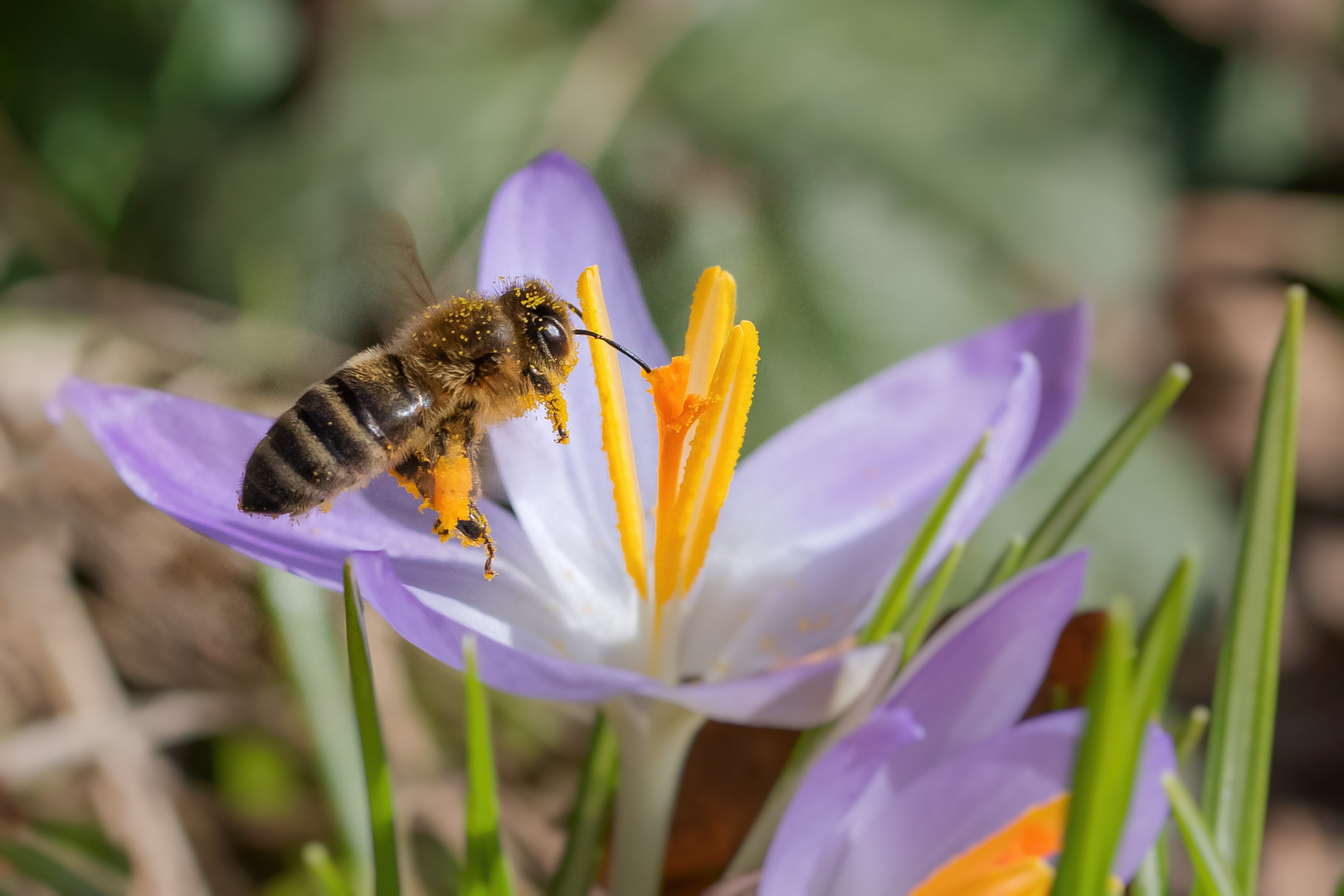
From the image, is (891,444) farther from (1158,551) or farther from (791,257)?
(1158,551)

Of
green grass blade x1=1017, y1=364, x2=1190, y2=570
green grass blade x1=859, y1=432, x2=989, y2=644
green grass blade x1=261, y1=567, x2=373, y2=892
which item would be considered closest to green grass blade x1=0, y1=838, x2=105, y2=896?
green grass blade x1=261, y1=567, x2=373, y2=892

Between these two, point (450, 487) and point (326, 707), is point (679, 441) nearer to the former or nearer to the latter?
point (450, 487)

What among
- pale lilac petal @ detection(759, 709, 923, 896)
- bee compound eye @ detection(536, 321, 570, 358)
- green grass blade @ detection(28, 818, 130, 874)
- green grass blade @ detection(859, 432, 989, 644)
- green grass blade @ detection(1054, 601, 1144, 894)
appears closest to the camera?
green grass blade @ detection(1054, 601, 1144, 894)

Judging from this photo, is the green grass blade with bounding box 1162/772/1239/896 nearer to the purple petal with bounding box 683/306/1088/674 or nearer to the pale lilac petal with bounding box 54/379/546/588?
the purple petal with bounding box 683/306/1088/674

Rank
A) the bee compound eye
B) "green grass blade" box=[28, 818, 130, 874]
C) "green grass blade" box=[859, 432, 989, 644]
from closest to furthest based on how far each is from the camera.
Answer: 1. "green grass blade" box=[859, 432, 989, 644]
2. the bee compound eye
3. "green grass blade" box=[28, 818, 130, 874]

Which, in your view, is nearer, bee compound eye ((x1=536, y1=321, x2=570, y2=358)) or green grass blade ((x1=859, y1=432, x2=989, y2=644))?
green grass blade ((x1=859, y1=432, x2=989, y2=644))

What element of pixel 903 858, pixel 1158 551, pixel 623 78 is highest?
pixel 623 78

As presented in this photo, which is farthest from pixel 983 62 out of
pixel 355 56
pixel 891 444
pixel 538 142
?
pixel 891 444

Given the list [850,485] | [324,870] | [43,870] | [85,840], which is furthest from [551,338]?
[85,840]
